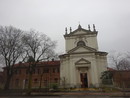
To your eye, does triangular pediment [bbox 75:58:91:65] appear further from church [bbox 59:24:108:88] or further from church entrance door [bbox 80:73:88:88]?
church entrance door [bbox 80:73:88:88]

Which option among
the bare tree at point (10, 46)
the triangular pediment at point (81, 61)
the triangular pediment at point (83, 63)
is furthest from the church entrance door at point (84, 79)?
the bare tree at point (10, 46)

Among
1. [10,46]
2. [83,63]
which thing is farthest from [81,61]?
[10,46]

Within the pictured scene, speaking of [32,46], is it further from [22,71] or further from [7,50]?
[22,71]

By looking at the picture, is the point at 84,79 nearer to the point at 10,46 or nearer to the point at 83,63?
the point at 83,63

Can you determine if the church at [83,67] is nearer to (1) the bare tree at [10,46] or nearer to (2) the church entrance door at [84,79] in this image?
(2) the church entrance door at [84,79]

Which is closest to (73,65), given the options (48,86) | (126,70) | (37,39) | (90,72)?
(90,72)

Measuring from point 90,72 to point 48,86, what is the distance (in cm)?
991

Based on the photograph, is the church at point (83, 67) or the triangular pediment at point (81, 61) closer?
the church at point (83, 67)

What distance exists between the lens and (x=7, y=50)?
25266mm

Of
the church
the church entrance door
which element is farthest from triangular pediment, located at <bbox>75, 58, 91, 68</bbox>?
the church entrance door

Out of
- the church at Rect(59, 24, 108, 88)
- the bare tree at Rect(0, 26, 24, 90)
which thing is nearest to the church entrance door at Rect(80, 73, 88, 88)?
the church at Rect(59, 24, 108, 88)

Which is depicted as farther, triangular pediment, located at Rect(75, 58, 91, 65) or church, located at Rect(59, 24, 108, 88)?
triangular pediment, located at Rect(75, 58, 91, 65)

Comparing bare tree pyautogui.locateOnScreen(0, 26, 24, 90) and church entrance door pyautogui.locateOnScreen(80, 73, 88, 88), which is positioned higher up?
bare tree pyautogui.locateOnScreen(0, 26, 24, 90)

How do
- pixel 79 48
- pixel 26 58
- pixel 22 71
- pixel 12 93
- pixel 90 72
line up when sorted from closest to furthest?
pixel 12 93, pixel 26 58, pixel 90 72, pixel 79 48, pixel 22 71
